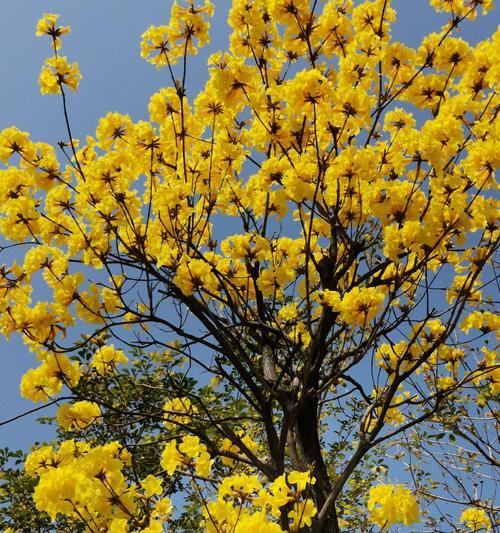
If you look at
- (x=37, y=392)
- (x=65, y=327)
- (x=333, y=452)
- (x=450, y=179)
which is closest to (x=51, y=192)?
(x=65, y=327)

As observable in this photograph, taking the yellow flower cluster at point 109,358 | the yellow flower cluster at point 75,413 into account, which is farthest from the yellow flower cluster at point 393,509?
the yellow flower cluster at point 109,358

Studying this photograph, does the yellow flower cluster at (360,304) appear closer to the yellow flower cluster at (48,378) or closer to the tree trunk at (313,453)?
the tree trunk at (313,453)

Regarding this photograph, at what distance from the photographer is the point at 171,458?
8.16 ft

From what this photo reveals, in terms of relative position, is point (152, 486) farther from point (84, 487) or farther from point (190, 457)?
point (84, 487)

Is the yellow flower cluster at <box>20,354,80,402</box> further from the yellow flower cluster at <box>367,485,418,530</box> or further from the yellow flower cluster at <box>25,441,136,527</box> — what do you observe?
the yellow flower cluster at <box>367,485,418,530</box>

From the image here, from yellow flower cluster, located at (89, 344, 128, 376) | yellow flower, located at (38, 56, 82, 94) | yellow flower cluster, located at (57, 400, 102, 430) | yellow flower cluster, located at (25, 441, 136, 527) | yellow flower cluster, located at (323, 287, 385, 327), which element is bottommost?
yellow flower cluster, located at (25, 441, 136, 527)

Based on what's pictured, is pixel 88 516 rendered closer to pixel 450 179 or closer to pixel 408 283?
pixel 450 179

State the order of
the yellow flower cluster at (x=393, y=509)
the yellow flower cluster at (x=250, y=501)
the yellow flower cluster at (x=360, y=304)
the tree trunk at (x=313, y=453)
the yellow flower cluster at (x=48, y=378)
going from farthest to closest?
the tree trunk at (x=313, y=453) → the yellow flower cluster at (x=48, y=378) → the yellow flower cluster at (x=360, y=304) → the yellow flower cluster at (x=393, y=509) → the yellow flower cluster at (x=250, y=501)

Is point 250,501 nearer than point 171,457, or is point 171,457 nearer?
point 250,501

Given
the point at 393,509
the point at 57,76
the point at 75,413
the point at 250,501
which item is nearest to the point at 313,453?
the point at 393,509

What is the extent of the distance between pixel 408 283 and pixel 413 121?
132 centimetres

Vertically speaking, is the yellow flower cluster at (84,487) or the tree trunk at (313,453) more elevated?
the tree trunk at (313,453)

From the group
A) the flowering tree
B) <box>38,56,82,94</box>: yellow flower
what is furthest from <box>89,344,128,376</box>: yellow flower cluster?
<box>38,56,82,94</box>: yellow flower

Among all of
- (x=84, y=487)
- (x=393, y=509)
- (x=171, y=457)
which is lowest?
(x=393, y=509)
